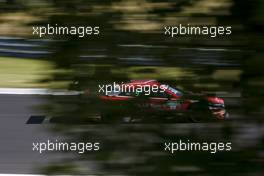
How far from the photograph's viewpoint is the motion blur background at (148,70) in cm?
200

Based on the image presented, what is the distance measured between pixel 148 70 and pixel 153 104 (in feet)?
0.37

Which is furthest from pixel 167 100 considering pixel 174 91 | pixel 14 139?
pixel 14 139

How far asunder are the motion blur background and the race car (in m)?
0.03

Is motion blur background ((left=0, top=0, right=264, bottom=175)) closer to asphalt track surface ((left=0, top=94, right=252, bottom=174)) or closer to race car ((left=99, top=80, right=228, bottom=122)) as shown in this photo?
race car ((left=99, top=80, right=228, bottom=122))

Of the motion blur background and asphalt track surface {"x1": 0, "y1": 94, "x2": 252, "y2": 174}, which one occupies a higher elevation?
the motion blur background

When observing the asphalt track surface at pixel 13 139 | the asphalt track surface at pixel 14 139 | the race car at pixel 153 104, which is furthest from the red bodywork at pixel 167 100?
the asphalt track surface at pixel 13 139

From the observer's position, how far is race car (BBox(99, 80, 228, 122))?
2.04 meters

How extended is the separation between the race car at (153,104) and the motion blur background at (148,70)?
27 millimetres

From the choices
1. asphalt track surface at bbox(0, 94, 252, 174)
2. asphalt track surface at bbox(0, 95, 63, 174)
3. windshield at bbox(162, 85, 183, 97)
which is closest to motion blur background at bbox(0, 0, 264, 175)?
windshield at bbox(162, 85, 183, 97)

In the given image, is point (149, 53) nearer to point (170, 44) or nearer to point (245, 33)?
point (170, 44)

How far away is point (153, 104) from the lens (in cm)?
211

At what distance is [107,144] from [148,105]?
18 cm

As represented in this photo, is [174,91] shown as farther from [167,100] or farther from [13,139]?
[13,139]

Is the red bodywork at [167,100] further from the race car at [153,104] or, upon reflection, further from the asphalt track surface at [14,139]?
the asphalt track surface at [14,139]
